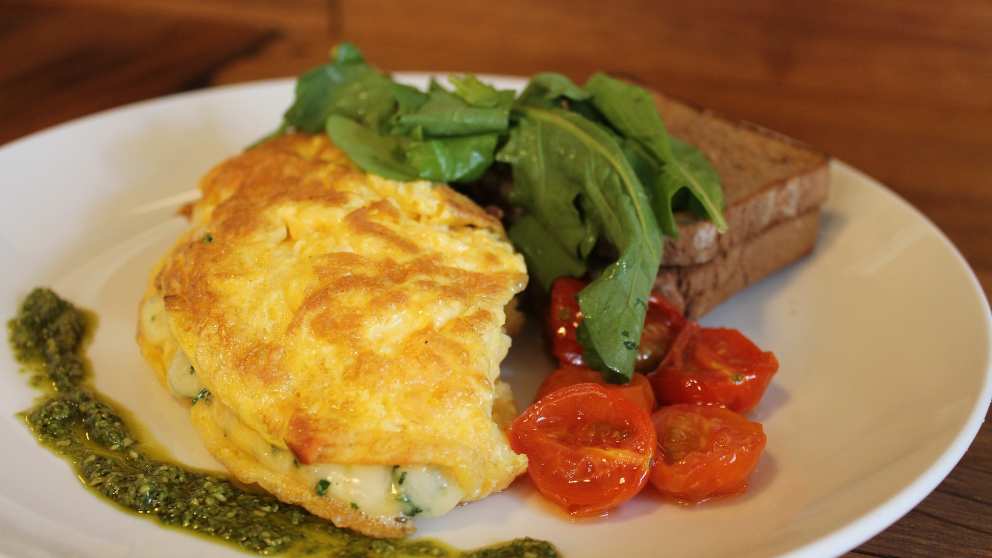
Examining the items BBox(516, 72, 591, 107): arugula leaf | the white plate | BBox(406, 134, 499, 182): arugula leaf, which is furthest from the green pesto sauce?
BBox(516, 72, 591, 107): arugula leaf

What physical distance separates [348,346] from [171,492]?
639mm

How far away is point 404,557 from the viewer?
2.52 meters

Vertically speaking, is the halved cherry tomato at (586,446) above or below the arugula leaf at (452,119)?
below

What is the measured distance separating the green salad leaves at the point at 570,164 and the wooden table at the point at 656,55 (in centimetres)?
136

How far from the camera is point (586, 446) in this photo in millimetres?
2764

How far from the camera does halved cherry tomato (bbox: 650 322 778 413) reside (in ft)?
10.2

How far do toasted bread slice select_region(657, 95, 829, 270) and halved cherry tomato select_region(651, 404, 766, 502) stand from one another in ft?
2.72

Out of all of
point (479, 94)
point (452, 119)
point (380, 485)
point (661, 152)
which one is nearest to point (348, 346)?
point (380, 485)

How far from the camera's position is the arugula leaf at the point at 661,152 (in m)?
3.38

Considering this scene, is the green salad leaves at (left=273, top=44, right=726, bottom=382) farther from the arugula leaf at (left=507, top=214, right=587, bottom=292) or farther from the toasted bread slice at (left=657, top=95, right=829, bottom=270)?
the toasted bread slice at (left=657, top=95, right=829, bottom=270)

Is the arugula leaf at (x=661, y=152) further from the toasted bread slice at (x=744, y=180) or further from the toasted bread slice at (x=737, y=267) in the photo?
the toasted bread slice at (x=737, y=267)

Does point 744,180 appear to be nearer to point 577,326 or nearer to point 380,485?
point 577,326

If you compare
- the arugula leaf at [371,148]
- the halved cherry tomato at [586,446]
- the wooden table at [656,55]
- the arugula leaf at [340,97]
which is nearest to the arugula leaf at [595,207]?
the halved cherry tomato at [586,446]

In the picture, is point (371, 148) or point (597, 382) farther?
point (371, 148)
